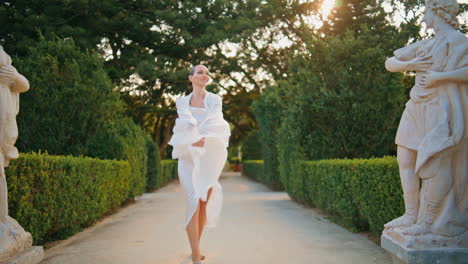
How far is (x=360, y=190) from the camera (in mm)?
7180

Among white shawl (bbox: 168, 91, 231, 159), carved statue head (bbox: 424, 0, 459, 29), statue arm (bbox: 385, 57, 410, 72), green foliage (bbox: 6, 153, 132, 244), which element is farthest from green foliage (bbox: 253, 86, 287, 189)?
carved statue head (bbox: 424, 0, 459, 29)

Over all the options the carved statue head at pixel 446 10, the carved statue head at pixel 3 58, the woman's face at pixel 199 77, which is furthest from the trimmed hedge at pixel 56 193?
the carved statue head at pixel 446 10

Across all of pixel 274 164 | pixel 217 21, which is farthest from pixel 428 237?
pixel 217 21

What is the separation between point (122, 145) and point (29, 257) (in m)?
8.47

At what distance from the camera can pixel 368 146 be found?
12.4 meters

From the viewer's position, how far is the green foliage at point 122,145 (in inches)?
515

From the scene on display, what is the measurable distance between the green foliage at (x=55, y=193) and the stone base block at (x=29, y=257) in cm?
54

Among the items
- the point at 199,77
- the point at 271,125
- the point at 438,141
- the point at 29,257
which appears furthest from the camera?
the point at 271,125

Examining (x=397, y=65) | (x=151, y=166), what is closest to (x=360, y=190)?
(x=397, y=65)

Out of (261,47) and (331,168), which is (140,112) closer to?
(261,47)

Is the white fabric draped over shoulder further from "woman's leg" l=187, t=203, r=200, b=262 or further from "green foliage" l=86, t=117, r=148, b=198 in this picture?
"green foliage" l=86, t=117, r=148, b=198

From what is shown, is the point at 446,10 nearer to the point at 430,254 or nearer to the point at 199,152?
the point at 430,254

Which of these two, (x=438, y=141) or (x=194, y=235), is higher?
(x=438, y=141)

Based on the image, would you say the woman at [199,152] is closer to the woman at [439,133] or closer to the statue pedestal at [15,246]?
the statue pedestal at [15,246]
